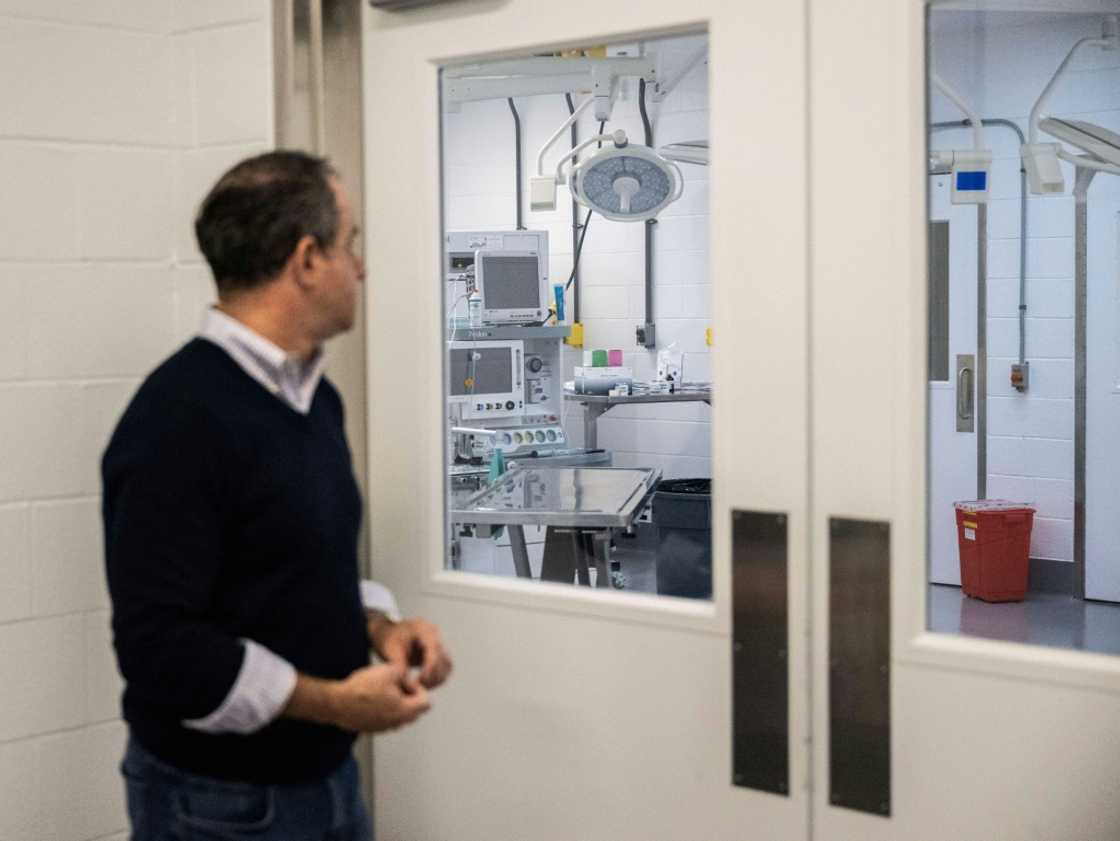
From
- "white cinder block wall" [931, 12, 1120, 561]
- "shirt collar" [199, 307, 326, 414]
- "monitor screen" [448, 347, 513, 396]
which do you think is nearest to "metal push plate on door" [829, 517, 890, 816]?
"shirt collar" [199, 307, 326, 414]

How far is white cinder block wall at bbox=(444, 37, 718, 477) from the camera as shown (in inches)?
261

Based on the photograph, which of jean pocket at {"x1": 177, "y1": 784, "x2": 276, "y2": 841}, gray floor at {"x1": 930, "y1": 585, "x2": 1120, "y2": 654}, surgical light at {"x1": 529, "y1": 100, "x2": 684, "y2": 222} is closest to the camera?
jean pocket at {"x1": 177, "y1": 784, "x2": 276, "y2": 841}

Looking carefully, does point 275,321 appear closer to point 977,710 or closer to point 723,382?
point 723,382

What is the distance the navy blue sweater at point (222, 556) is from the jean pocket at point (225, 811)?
0.8 inches

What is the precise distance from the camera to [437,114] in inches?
82.2

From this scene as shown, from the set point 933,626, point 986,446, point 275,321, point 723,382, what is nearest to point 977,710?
Result: point 933,626

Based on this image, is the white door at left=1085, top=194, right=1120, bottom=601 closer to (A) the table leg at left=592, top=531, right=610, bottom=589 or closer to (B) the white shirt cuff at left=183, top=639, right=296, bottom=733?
(A) the table leg at left=592, top=531, right=610, bottom=589

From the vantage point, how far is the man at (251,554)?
1.32m

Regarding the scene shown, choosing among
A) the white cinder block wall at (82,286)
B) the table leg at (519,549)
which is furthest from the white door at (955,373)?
the white cinder block wall at (82,286)

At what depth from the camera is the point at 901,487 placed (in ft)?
5.64

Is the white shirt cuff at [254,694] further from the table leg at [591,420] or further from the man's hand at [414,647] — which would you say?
the table leg at [591,420]

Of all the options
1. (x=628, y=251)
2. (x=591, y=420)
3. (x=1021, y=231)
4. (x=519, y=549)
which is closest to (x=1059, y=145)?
(x=1021, y=231)

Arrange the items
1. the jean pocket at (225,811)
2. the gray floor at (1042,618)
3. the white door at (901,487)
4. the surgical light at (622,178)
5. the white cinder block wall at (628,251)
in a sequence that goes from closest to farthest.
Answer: the jean pocket at (225,811) < the white door at (901,487) < the surgical light at (622,178) < the gray floor at (1042,618) < the white cinder block wall at (628,251)

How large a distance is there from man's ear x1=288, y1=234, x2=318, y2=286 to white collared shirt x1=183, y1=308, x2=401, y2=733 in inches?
3.5
